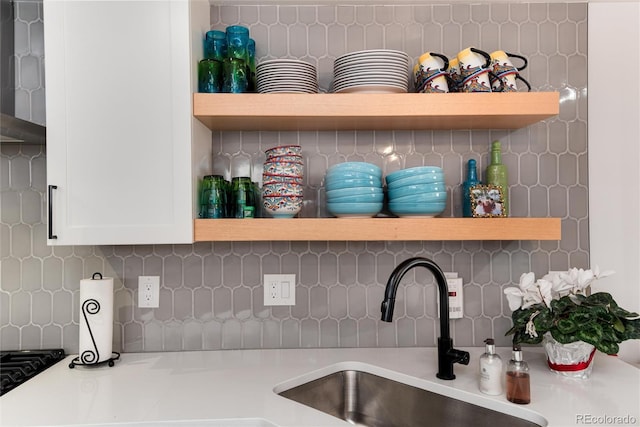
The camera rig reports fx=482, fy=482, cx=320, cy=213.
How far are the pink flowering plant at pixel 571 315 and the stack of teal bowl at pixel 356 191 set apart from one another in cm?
54

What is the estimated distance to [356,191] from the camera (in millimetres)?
1582

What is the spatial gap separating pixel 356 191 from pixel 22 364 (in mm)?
1248

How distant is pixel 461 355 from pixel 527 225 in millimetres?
470

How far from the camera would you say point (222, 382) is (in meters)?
1.50

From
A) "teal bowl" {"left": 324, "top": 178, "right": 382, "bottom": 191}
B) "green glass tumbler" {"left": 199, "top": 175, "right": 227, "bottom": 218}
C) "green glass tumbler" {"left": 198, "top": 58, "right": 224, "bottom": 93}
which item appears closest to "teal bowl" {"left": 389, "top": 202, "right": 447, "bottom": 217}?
"teal bowl" {"left": 324, "top": 178, "right": 382, "bottom": 191}

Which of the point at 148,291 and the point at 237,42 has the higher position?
the point at 237,42

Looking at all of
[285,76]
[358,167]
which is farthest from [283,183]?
[285,76]

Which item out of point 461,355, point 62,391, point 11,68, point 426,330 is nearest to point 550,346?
point 461,355

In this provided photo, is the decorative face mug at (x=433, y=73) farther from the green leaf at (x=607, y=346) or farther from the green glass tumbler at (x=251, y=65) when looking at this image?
the green leaf at (x=607, y=346)

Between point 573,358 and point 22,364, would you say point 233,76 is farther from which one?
point 573,358

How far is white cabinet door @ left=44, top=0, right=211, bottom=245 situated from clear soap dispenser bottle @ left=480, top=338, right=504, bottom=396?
954mm

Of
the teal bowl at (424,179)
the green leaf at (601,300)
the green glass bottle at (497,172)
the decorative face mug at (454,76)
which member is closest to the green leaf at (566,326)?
the green leaf at (601,300)

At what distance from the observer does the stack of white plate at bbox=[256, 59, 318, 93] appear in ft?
5.32

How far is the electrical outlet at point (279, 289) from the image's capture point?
1843 mm
